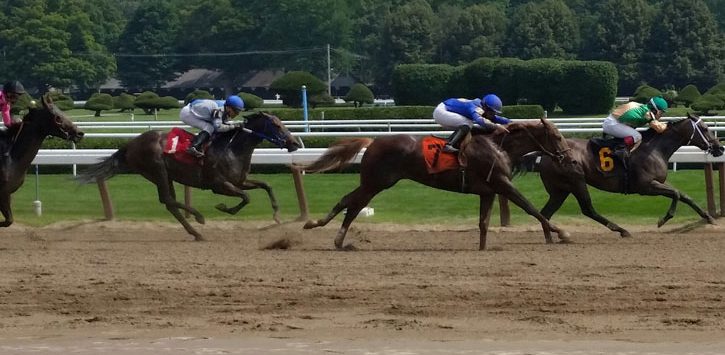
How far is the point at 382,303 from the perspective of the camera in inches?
368

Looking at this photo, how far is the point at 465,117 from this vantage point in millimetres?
12930

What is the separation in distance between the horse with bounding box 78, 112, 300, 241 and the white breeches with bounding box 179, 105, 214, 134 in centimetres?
11

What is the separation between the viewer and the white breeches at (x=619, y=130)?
1418cm

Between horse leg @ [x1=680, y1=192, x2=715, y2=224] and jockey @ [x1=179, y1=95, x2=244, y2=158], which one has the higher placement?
jockey @ [x1=179, y1=95, x2=244, y2=158]

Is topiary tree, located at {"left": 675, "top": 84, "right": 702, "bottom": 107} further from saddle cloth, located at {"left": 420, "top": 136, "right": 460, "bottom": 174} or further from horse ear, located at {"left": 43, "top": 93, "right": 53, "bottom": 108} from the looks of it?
horse ear, located at {"left": 43, "top": 93, "right": 53, "bottom": 108}

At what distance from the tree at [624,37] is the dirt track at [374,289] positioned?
46.9 metres

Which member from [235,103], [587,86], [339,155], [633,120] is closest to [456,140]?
[339,155]

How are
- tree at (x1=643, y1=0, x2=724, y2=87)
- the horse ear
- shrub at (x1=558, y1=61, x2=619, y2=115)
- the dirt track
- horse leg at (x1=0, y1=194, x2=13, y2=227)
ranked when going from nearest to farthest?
1. the dirt track
2. horse leg at (x1=0, y1=194, x2=13, y2=227)
3. the horse ear
4. shrub at (x1=558, y1=61, x2=619, y2=115)
5. tree at (x1=643, y1=0, x2=724, y2=87)

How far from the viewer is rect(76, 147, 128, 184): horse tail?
14.9m

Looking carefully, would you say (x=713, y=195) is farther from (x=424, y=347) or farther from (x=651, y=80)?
(x=651, y=80)

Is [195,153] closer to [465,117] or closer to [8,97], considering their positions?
[8,97]

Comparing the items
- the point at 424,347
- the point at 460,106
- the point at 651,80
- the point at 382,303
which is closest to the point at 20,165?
the point at 460,106

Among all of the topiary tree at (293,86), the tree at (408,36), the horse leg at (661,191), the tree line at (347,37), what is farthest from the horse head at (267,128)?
the tree at (408,36)

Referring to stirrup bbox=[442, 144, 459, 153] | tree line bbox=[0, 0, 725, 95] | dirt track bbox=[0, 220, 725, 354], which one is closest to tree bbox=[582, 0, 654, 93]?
tree line bbox=[0, 0, 725, 95]
